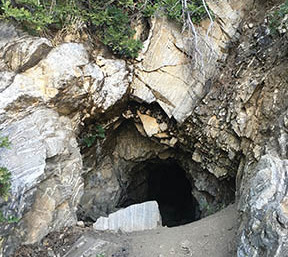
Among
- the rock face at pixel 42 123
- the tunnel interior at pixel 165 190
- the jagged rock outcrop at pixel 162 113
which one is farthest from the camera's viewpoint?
the tunnel interior at pixel 165 190

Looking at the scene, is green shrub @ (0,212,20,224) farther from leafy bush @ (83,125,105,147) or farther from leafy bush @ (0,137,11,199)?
leafy bush @ (83,125,105,147)

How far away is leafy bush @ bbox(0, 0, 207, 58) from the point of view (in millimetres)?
5000

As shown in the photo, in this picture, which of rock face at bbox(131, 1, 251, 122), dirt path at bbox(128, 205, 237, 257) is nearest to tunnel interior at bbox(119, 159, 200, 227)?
rock face at bbox(131, 1, 251, 122)

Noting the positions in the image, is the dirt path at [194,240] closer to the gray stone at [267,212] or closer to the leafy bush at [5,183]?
the gray stone at [267,212]

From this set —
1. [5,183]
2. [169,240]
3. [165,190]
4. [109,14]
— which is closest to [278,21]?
[109,14]

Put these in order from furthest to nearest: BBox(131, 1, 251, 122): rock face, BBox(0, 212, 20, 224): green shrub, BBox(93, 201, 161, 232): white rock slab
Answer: BBox(131, 1, 251, 122): rock face → BBox(93, 201, 161, 232): white rock slab → BBox(0, 212, 20, 224): green shrub

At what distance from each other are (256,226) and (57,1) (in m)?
4.83

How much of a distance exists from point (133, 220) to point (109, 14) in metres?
3.94

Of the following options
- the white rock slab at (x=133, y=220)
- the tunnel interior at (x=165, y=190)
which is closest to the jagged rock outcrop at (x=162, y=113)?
the white rock slab at (x=133, y=220)

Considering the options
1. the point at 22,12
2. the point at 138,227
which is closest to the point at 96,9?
the point at 22,12

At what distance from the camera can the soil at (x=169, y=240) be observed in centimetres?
427

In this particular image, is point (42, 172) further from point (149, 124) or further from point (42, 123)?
point (149, 124)

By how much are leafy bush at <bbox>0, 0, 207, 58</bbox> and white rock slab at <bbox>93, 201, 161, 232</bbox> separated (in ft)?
9.92

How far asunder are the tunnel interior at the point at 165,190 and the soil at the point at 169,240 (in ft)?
10.4
